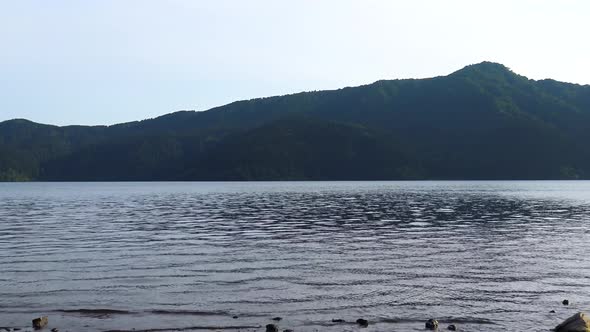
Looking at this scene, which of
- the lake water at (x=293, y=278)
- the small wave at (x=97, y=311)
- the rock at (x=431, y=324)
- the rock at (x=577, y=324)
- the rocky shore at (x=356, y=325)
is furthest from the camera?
the small wave at (x=97, y=311)

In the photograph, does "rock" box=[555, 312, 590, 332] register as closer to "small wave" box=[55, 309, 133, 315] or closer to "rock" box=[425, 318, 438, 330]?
"rock" box=[425, 318, 438, 330]

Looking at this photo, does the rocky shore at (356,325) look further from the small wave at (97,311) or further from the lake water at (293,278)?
the small wave at (97,311)

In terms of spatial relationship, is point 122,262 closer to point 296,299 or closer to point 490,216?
point 296,299

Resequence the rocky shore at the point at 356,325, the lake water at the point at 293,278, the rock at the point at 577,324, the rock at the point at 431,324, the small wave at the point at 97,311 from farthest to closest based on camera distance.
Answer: the small wave at the point at 97,311, the lake water at the point at 293,278, the rock at the point at 431,324, the rocky shore at the point at 356,325, the rock at the point at 577,324

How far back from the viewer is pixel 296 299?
101ft

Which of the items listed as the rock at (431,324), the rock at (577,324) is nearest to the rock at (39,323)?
the rock at (431,324)

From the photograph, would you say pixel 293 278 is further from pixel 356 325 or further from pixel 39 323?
pixel 39 323

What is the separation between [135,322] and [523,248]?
37706 millimetres

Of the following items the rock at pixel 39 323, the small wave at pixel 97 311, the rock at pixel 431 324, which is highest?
the rock at pixel 39 323

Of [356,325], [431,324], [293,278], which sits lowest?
[356,325]

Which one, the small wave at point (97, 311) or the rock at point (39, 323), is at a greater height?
the rock at point (39, 323)

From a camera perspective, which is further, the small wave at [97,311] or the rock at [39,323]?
the small wave at [97,311]

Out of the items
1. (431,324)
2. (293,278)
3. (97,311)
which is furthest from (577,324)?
(97,311)

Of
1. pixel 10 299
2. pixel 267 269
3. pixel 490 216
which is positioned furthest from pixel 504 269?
pixel 490 216
